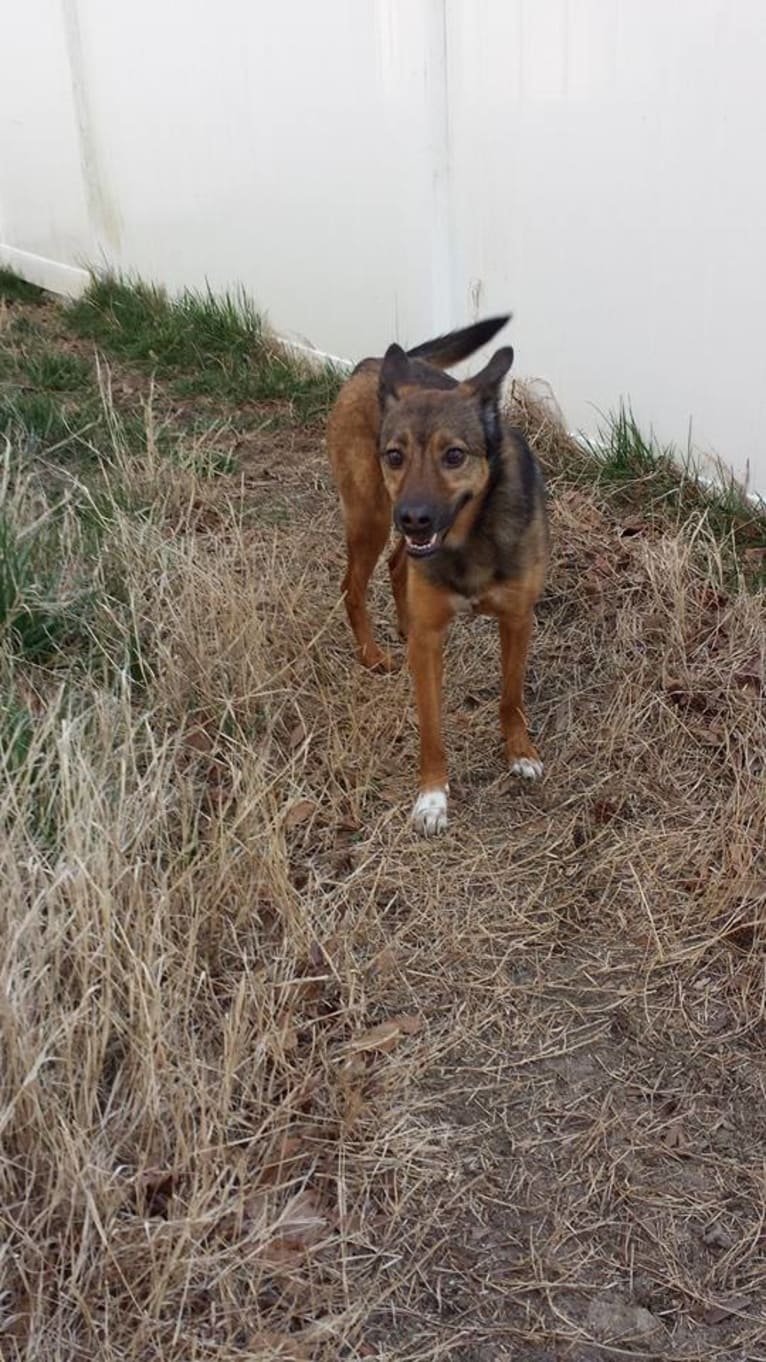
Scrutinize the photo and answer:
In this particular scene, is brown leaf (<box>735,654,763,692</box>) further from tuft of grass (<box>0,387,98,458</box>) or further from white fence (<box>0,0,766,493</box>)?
tuft of grass (<box>0,387,98,458</box>)

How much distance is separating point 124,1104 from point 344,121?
4843mm

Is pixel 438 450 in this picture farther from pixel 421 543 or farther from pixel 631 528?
pixel 631 528

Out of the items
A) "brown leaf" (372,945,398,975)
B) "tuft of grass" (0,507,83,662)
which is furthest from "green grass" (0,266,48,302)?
"brown leaf" (372,945,398,975)

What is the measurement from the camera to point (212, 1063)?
101 inches

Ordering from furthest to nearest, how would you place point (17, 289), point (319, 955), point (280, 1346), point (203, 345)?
point (17, 289) → point (203, 345) → point (319, 955) → point (280, 1346)

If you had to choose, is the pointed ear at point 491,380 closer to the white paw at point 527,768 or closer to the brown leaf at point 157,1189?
the white paw at point 527,768

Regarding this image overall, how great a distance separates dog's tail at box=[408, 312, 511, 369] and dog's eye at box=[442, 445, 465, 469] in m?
0.80

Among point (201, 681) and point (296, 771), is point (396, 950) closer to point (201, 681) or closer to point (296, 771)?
point (296, 771)

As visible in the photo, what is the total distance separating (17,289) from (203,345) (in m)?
2.64

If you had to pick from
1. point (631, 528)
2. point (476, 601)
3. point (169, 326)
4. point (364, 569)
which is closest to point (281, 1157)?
point (476, 601)

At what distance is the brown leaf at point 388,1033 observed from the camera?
2.71 meters

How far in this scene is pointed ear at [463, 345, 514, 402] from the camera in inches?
131

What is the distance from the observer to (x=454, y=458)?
3.23 meters

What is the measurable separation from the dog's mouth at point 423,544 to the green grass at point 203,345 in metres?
3.18
